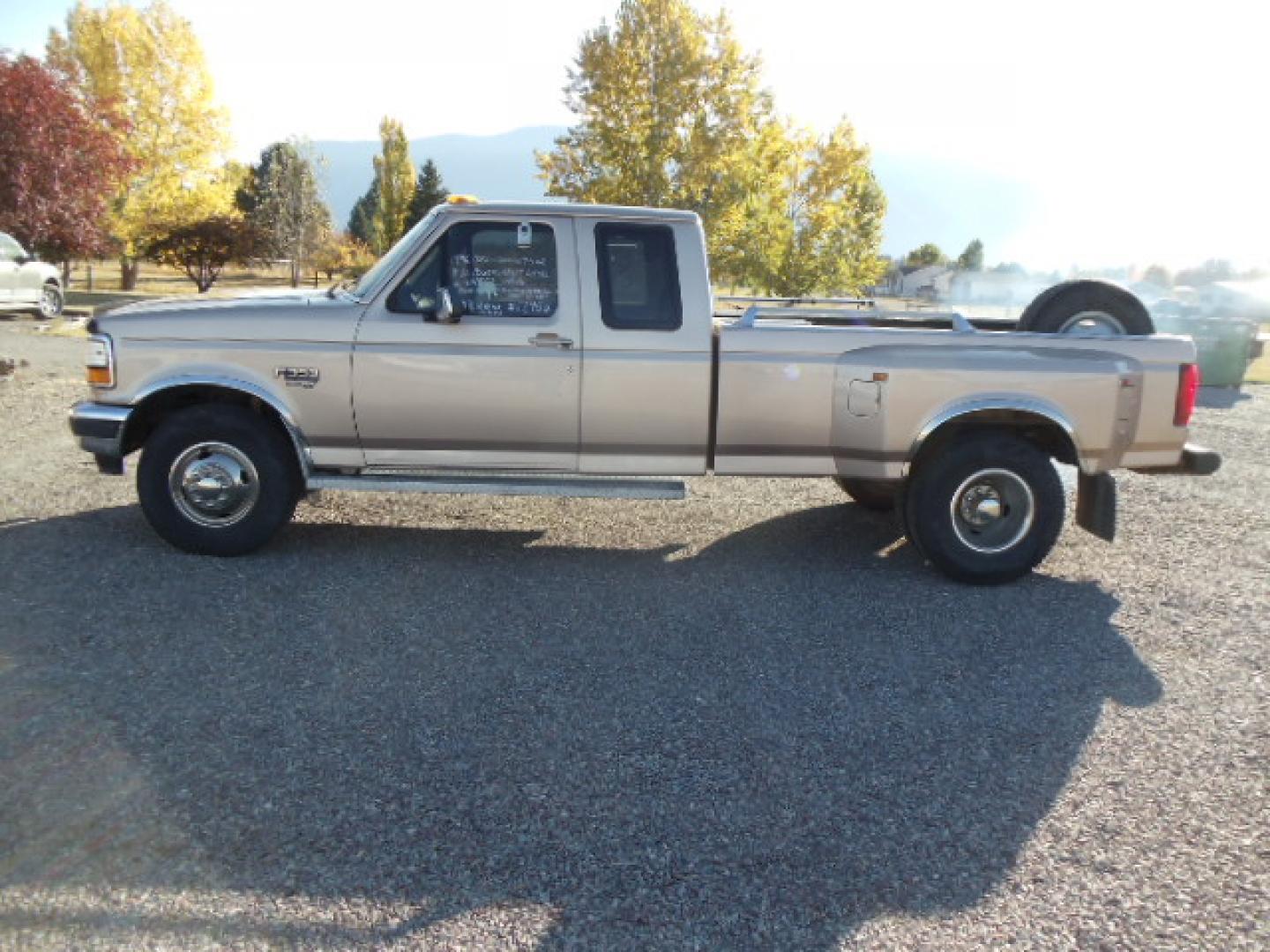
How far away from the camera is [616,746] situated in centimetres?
373

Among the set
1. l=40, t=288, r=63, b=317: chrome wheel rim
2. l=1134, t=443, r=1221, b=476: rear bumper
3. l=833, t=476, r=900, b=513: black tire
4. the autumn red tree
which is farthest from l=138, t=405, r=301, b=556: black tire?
the autumn red tree

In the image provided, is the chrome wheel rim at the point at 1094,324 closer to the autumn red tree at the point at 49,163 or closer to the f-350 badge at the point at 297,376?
the f-350 badge at the point at 297,376

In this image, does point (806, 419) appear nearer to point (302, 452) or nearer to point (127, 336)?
point (302, 452)

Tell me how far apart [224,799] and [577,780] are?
1173 mm

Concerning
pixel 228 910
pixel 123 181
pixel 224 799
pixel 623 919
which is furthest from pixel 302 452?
pixel 123 181

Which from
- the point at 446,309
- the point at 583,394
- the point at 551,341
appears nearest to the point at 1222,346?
the point at 583,394

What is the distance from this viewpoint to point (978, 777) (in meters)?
3.60

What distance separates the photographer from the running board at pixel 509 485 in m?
5.63

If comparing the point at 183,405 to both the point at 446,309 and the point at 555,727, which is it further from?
the point at 555,727

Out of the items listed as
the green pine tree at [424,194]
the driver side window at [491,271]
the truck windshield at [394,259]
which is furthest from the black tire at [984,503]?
the green pine tree at [424,194]

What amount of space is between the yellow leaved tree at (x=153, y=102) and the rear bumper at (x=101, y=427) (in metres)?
28.5

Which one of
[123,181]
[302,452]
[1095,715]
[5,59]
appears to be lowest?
[1095,715]

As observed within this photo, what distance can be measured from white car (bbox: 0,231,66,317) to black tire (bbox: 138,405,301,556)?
696 inches

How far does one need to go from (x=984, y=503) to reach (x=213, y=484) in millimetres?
4583
